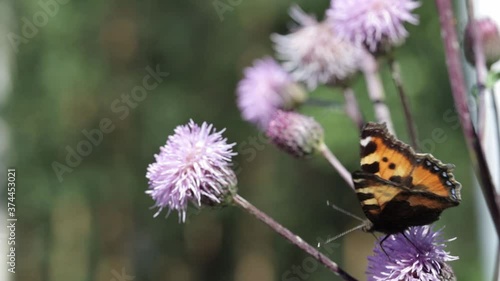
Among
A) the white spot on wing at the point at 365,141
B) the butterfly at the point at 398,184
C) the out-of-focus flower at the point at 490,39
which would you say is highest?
the out-of-focus flower at the point at 490,39

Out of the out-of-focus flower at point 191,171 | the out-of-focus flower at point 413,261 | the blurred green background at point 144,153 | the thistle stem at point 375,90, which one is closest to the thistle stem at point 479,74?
the thistle stem at point 375,90

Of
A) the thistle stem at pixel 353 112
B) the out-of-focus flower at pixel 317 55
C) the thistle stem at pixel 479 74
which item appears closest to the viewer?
the thistle stem at pixel 479 74

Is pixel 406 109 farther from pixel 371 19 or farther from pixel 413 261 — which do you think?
pixel 413 261

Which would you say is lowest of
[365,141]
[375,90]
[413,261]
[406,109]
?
[413,261]

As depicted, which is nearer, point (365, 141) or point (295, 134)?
point (365, 141)

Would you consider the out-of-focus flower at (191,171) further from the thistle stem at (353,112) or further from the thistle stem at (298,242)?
the thistle stem at (353,112)

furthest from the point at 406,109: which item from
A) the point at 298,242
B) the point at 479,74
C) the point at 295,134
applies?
the point at 298,242
